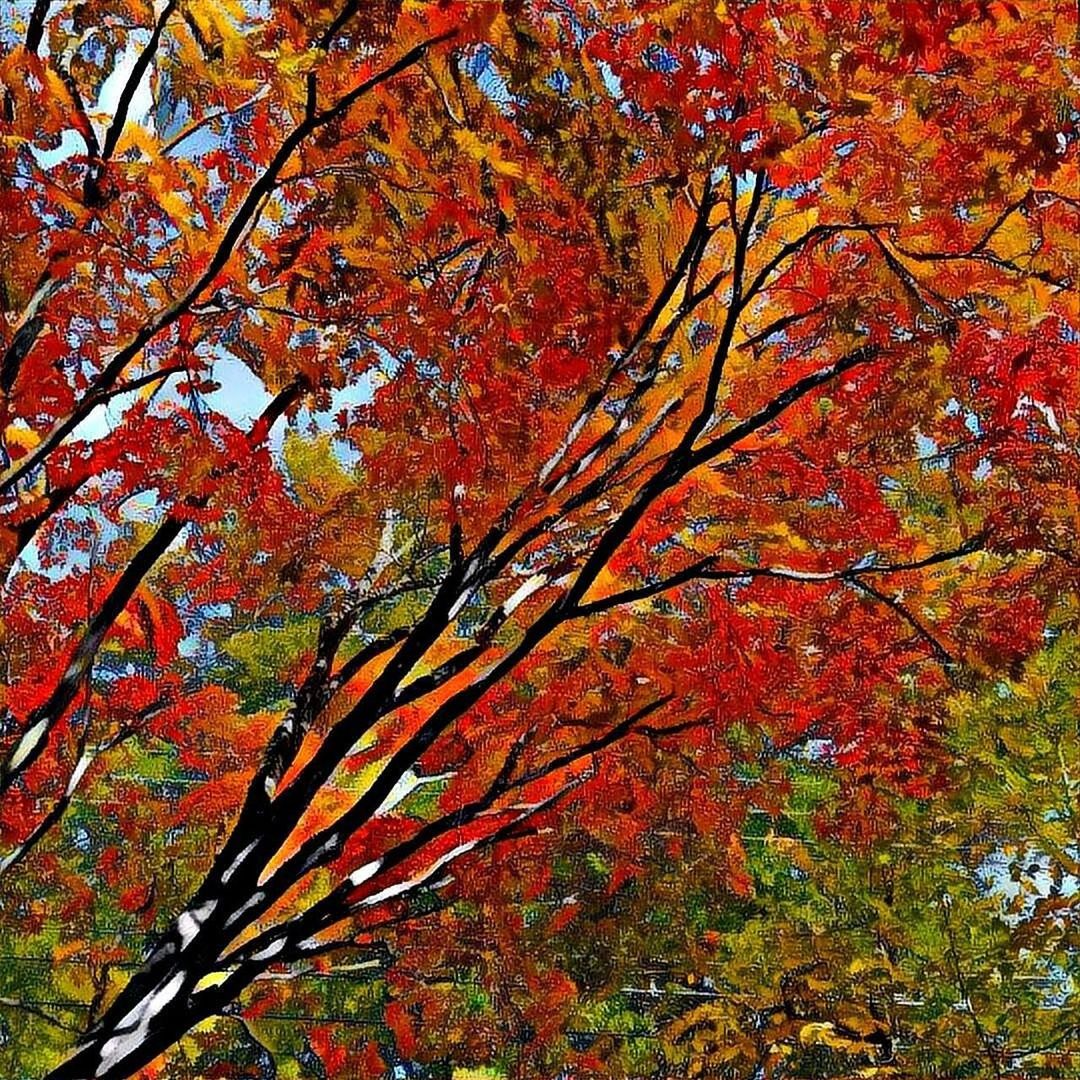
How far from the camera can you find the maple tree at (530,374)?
2.02 m

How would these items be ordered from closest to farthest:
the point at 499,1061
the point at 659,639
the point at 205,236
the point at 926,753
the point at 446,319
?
the point at 205,236 < the point at 446,319 < the point at 659,639 < the point at 926,753 < the point at 499,1061

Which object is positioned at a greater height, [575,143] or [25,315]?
[575,143]

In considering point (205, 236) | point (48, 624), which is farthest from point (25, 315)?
point (48, 624)

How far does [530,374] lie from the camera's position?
2.75 metres

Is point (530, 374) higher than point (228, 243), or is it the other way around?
point (530, 374)

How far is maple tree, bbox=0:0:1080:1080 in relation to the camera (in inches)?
79.7

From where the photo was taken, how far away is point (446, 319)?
8.26 ft

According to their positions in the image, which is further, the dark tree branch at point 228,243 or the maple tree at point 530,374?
the maple tree at point 530,374

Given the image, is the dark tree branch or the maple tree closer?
the dark tree branch

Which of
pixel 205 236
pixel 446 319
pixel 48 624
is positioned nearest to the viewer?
pixel 205 236

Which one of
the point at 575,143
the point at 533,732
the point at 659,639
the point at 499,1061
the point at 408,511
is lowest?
the point at 499,1061

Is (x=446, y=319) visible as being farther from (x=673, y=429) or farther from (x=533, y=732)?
(x=533, y=732)

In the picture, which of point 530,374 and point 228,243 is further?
point 530,374

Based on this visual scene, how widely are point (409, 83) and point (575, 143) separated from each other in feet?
1.19
